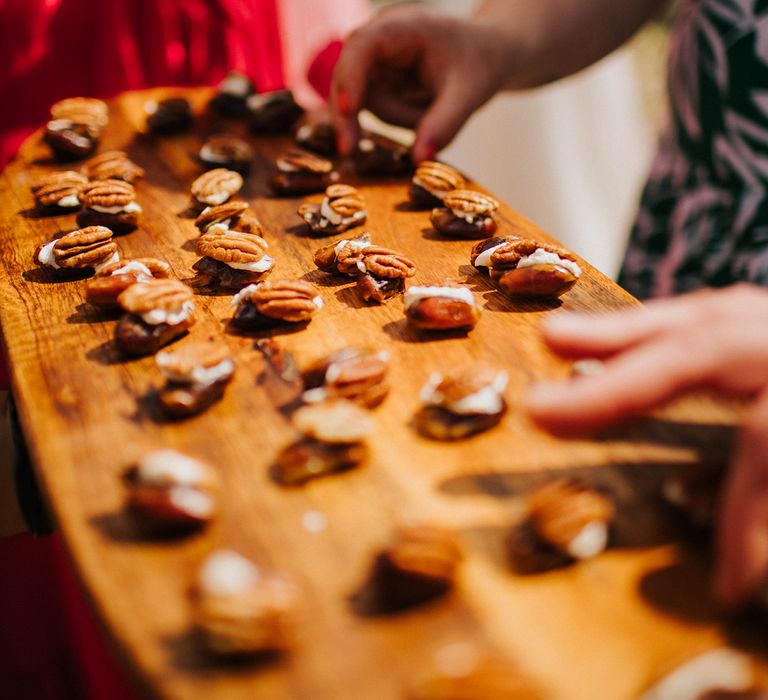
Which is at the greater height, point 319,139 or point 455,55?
point 455,55

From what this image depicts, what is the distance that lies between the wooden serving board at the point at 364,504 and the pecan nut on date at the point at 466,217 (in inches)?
2.4

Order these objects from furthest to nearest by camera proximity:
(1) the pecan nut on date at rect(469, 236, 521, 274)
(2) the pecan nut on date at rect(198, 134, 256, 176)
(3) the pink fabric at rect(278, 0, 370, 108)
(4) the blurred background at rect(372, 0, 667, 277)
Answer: (4) the blurred background at rect(372, 0, 667, 277)
(3) the pink fabric at rect(278, 0, 370, 108)
(2) the pecan nut on date at rect(198, 134, 256, 176)
(1) the pecan nut on date at rect(469, 236, 521, 274)

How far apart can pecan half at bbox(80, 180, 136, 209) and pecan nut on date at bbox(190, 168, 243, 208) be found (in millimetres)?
77

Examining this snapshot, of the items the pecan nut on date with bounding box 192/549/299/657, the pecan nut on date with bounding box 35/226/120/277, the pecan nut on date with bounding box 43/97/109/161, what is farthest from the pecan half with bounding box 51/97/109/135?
the pecan nut on date with bounding box 192/549/299/657

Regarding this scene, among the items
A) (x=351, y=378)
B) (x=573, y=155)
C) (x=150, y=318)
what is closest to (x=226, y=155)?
(x=150, y=318)

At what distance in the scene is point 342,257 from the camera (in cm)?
81

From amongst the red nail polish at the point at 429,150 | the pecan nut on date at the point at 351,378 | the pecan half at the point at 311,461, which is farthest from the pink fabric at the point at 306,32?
the pecan half at the point at 311,461

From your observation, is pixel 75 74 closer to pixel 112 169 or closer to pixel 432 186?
pixel 112 169

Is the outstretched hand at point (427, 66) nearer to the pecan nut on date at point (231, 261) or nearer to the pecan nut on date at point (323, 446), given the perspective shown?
the pecan nut on date at point (231, 261)

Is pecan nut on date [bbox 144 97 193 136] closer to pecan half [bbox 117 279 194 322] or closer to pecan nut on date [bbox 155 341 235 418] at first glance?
pecan half [bbox 117 279 194 322]

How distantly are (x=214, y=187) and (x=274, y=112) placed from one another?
0.92 feet

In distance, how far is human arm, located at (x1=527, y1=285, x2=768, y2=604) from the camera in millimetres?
443

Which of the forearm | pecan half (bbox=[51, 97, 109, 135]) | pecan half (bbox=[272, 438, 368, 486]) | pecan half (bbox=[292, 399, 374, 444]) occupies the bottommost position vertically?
pecan half (bbox=[272, 438, 368, 486])

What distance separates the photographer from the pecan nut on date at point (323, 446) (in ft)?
1.81
